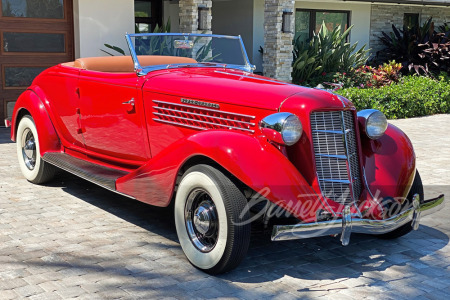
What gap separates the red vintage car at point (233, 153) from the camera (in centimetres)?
374

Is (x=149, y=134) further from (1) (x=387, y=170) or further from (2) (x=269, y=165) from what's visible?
(1) (x=387, y=170)

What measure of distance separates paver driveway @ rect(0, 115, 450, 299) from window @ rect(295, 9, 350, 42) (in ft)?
35.2

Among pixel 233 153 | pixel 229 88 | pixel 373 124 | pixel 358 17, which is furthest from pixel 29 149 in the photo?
pixel 358 17

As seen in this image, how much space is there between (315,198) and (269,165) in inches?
15.6

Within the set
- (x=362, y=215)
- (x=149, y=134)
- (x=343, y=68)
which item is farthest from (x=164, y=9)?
(x=362, y=215)

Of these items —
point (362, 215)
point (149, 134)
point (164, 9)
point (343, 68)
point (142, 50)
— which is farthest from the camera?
point (164, 9)

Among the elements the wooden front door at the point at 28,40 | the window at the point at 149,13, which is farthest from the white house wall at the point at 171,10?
the wooden front door at the point at 28,40

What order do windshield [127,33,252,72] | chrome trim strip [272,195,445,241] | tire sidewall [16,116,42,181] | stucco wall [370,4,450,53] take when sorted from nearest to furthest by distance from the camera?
chrome trim strip [272,195,445,241]
windshield [127,33,252,72]
tire sidewall [16,116,42,181]
stucco wall [370,4,450,53]

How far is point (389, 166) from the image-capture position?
436 centimetres

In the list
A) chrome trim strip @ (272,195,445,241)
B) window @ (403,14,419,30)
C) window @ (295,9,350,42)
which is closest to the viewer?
chrome trim strip @ (272,195,445,241)

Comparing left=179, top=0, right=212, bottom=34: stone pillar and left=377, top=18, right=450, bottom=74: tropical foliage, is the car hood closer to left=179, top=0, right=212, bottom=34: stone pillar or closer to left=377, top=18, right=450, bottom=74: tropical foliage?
left=179, top=0, right=212, bottom=34: stone pillar

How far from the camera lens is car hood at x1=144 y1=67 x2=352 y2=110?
4.07 metres

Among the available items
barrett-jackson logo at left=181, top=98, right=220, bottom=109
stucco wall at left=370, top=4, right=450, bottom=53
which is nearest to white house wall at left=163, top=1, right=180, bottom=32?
stucco wall at left=370, top=4, right=450, bottom=53

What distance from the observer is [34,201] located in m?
5.56
